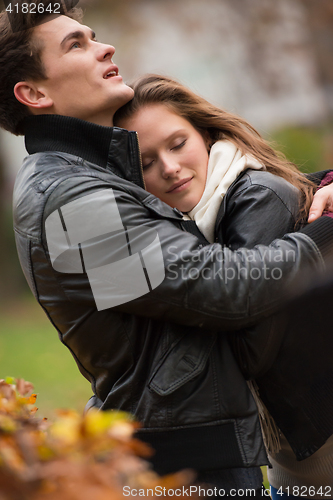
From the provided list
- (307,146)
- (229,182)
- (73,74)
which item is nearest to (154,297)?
(229,182)

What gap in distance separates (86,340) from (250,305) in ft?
1.84

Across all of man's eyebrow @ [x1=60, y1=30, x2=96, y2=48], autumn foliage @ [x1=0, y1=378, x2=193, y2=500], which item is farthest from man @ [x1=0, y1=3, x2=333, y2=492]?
autumn foliage @ [x1=0, y1=378, x2=193, y2=500]

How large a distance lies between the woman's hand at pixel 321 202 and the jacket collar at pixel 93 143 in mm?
665

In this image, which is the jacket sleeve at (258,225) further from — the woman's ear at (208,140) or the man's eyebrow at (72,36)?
the man's eyebrow at (72,36)

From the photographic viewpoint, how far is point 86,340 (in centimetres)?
169

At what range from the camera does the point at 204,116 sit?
92.3 inches

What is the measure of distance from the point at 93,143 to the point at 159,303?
698mm

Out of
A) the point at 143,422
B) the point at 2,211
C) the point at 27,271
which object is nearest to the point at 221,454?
the point at 143,422

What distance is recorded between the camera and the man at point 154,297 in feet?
5.06

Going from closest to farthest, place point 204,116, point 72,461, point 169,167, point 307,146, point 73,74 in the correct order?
point 72,461 → point 73,74 → point 169,167 → point 204,116 → point 307,146

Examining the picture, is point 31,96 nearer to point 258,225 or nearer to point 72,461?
point 258,225

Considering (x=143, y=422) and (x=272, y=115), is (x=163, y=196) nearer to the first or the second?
(x=143, y=422)

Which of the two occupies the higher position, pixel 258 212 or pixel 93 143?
pixel 93 143

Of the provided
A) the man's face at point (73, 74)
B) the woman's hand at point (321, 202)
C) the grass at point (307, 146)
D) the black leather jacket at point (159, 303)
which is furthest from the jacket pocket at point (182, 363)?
the grass at point (307, 146)
